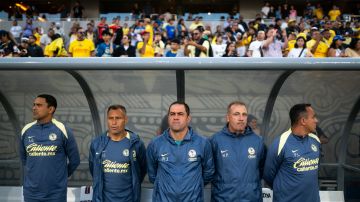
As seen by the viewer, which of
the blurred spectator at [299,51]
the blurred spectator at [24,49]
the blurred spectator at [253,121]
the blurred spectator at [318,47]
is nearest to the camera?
the blurred spectator at [253,121]

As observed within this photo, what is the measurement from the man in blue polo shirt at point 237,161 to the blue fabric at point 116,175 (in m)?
0.82

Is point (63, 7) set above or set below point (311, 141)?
above

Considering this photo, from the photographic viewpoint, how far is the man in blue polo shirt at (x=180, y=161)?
150 inches

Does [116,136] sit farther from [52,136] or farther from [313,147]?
[313,147]

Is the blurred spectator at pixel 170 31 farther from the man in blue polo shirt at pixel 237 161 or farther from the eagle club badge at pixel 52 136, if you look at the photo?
the man in blue polo shirt at pixel 237 161

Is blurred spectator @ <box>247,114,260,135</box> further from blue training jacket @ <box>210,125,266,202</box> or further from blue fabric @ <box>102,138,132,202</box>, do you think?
blue fabric @ <box>102,138,132,202</box>

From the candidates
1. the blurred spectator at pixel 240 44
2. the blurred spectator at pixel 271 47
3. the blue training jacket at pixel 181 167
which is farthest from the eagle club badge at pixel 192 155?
the blurred spectator at pixel 240 44

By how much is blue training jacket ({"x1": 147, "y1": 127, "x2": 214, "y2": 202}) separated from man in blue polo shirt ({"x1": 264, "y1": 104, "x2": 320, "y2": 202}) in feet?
2.00

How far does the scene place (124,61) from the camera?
3.71m

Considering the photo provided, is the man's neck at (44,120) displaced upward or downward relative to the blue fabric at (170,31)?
downward

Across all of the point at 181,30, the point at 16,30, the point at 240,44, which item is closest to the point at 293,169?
the point at 240,44

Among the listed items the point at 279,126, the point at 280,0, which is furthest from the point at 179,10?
the point at 279,126

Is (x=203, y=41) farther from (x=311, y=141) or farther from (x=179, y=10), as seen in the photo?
(x=179, y=10)

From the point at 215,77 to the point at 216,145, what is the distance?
82 centimetres
